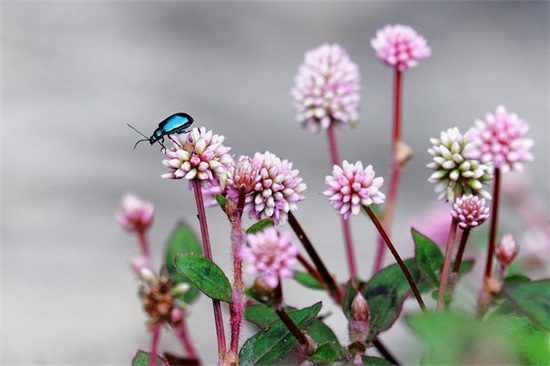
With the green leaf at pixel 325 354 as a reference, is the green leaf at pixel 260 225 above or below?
above

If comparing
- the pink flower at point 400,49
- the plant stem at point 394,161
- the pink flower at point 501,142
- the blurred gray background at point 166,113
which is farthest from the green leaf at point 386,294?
the blurred gray background at point 166,113

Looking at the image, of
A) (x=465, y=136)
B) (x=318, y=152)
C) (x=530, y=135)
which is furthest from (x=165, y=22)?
(x=465, y=136)

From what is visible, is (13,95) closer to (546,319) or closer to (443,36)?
(443,36)

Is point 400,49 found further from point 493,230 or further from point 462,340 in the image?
point 462,340

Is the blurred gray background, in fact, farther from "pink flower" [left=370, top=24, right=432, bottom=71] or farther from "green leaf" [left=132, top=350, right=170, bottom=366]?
"green leaf" [left=132, top=350, right=170, bottom=366]

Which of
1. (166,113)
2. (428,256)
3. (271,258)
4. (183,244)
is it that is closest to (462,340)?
(271,258)

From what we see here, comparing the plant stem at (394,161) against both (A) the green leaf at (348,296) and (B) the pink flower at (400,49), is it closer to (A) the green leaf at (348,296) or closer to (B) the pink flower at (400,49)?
(B) the pink flower at (400,49)
